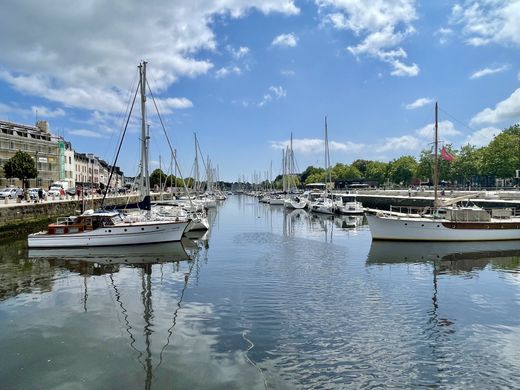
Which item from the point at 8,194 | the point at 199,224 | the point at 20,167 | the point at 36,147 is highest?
the point at 36,147

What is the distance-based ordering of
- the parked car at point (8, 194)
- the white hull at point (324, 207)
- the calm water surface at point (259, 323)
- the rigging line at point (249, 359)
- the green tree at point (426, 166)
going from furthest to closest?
the green tree at point (426, 166), the white hull at point (324, 207), the parked car at point (8, 194), the calm water surface at point (259, 323), the rigging line at point (249, 359)

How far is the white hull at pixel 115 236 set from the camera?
1255 inches

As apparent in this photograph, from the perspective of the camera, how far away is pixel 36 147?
361 feet

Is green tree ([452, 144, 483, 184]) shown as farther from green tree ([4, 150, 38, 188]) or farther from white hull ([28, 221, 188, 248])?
green tree ([4, 150, 38, 188])

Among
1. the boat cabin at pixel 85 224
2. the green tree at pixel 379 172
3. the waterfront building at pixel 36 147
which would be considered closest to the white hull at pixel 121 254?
the boat cabin at pixel 85 224

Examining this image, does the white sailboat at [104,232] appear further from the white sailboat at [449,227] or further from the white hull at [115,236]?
the white sailboat at [449,227]

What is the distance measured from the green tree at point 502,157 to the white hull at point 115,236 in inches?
3110

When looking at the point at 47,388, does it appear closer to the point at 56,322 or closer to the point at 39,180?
the point at 56,322

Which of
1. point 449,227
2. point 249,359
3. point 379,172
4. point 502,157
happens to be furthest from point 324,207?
point 379,172

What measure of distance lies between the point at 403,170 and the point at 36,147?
4422 inches

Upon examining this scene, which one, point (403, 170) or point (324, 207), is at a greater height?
point (403, 170)

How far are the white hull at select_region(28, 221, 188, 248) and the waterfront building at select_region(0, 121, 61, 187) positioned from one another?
2871 inches

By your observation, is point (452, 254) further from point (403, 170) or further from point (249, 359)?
point (403, 170)

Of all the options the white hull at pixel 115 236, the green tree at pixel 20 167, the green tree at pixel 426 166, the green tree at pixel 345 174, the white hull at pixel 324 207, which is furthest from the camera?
the green tree at pixel 345 174
